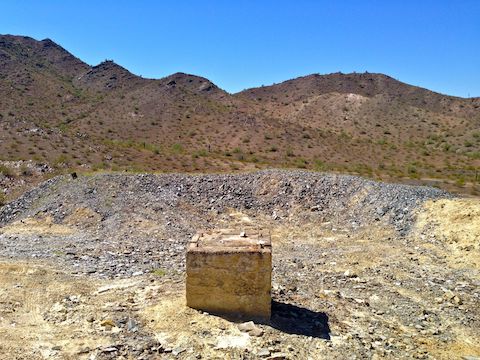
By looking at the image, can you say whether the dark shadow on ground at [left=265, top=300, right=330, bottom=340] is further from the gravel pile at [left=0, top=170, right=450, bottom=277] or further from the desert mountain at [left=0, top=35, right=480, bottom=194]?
the desert mountain at [left=0, top=35, right=480, bottom=194]

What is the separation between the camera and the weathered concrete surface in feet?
21.2

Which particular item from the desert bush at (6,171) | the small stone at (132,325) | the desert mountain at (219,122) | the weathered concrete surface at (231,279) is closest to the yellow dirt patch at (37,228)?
the small stone at (132,325)

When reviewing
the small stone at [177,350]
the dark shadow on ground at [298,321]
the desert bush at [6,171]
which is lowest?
the small stone at [177,350]

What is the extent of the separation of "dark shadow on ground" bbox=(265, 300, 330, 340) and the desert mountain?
776 inches

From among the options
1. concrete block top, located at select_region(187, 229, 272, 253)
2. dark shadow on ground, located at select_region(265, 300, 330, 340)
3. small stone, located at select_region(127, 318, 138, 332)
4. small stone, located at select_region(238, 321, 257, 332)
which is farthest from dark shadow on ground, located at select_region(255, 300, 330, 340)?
small stone, located at select_region(127, 318, 138, 332)

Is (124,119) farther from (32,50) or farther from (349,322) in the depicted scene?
(349,322)

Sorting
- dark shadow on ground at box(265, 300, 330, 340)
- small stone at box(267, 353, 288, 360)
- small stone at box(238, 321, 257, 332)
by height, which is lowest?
small stone at box(267, 353, 288, 360)

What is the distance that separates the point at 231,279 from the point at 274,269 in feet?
10.7

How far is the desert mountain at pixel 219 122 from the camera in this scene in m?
30.1

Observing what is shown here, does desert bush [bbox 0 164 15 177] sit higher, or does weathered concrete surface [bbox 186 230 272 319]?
desert bush [bbox 0 164 15 177]

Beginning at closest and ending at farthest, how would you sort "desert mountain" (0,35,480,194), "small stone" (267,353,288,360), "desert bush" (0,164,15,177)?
1. "small stone" (267,353,288,360)
2. "desert bush" (0,164,15,177)
3. "desert mountain" (0,35,480,194)

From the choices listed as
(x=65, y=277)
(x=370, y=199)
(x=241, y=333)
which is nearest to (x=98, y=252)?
(x=65, y=277)

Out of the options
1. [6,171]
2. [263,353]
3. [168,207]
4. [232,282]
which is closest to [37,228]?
[168,207]

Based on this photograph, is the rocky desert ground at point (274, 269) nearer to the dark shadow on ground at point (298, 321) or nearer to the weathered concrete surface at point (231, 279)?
the dark shadow on ground at point (298, 321)
